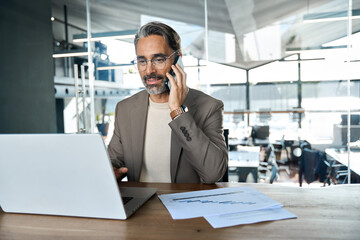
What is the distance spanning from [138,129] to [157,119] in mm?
164

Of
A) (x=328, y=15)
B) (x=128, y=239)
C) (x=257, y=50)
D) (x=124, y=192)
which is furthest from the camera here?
(x=257, y=50)

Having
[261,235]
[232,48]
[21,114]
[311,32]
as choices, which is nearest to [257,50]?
[232,48]

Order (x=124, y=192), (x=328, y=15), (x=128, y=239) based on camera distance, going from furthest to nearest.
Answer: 1. (x=328, y=15)
2. (x=124, y=192)
3. (x=128, y=239)

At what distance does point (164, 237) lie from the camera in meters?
0.79

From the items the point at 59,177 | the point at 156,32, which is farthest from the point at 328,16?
the point at 59,177

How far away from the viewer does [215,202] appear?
41.0 inches

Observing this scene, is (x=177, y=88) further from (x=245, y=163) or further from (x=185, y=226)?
(x=245, y=163)

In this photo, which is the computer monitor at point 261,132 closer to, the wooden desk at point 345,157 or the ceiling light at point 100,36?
the wooden desk at point 345,157

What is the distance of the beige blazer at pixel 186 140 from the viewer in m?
1.44

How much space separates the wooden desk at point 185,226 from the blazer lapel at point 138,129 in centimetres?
65

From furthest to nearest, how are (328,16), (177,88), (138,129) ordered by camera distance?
(328,16) → (138,129) → (177,88)

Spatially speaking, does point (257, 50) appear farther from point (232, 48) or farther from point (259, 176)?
point (259, 176)

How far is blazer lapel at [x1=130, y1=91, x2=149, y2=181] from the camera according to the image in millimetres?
1705

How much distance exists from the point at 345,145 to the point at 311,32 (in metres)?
1.57
